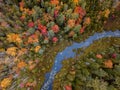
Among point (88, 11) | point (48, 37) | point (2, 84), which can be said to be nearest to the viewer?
point (2, 84)

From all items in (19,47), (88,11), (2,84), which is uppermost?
(88,11)

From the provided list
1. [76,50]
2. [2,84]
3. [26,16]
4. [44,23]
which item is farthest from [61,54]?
[2,84]

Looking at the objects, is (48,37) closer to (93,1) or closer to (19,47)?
(19,47)

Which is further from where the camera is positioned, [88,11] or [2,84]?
[88,11]

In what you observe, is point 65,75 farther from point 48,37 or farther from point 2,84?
point 2,84

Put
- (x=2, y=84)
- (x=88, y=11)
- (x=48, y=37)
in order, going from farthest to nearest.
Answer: (x=88, y=11) → (x=48, y=37) → (x=2, y=84)

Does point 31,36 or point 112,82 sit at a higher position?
point 31,36

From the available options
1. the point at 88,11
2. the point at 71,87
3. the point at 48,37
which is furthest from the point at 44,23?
the point at 71,87
